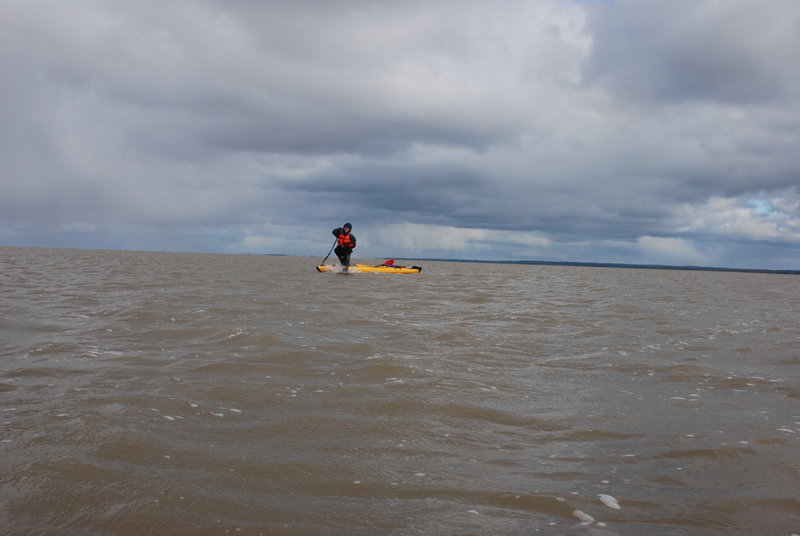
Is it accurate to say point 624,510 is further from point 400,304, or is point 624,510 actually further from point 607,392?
point 400,304

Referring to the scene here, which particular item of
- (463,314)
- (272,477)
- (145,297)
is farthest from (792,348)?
(145,297)

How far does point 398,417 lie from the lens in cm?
561

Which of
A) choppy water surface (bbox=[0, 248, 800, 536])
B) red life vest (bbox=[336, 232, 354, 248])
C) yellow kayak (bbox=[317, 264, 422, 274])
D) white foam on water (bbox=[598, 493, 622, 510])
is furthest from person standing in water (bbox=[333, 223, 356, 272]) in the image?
white foam on water (bbox=[598, 493, 622, 510])

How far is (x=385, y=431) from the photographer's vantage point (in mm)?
5160

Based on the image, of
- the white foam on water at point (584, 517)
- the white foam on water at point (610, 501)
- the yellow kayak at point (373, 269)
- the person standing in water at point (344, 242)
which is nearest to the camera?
the white foam on water at point (584, 517)

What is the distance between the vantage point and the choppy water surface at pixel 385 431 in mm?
3432

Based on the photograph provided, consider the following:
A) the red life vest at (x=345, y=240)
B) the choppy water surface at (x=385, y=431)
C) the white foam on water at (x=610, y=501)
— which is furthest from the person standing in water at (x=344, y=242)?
the white foam on water at (x=610, y=501)

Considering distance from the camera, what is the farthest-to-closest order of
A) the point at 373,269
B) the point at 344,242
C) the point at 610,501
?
the point at 373,269, the point at 344,242, the point at 610,501

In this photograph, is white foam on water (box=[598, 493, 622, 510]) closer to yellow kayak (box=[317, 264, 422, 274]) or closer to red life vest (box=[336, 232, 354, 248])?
red life vest (box=[336, 232, 354, 248])

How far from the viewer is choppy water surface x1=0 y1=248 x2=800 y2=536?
343cm

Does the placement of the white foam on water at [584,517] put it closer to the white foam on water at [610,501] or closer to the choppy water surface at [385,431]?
the choppy water surface at [385,431]

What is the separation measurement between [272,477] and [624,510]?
8.42ft

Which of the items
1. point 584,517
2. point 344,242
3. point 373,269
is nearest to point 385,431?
point 584,517

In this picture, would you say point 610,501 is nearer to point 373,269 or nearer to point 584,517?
point 584,517
